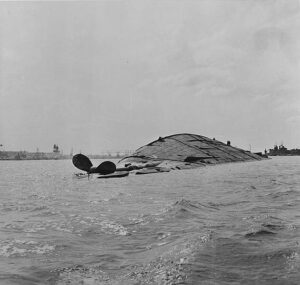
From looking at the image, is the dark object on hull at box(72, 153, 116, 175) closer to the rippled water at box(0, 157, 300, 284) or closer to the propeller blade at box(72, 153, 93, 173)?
the propeller blade at box(72, 153, 93, 173)

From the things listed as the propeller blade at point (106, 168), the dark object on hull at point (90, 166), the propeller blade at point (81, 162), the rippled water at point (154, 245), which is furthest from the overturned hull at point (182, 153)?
the rippled water at point (154, 245)

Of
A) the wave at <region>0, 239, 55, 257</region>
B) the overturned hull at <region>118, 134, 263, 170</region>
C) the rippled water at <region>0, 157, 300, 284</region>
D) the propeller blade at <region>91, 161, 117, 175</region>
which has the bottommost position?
the wave at <region>0, 239, 55, 257</region>

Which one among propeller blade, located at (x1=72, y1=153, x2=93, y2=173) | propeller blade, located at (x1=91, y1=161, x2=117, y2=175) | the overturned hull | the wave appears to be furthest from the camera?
the overturned hull

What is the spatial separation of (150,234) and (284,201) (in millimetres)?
7708

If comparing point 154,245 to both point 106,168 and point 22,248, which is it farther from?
point 106,168

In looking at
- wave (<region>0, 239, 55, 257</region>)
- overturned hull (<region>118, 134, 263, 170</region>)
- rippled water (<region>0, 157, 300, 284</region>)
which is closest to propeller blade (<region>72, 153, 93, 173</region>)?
overturned hull (<region>118, 134, 263, 170</region>)

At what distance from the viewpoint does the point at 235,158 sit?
63.1 m

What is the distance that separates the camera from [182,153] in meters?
52.4

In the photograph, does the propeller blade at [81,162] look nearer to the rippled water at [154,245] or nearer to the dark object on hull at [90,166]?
the dark object on hull at [90,166]

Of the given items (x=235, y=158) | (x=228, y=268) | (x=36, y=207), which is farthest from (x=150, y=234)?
(x=235, y=158)

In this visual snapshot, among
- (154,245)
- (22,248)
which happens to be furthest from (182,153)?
(22,248)

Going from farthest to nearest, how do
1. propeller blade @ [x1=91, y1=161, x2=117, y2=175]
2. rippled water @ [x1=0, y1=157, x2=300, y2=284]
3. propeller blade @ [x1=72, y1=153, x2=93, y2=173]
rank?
propeller blade @ [x1=72, y1=153, x2=93, y2=173] < propeller blade @ [x1=91, y1=161, x2=117, y2=175] < rippled water @ [x1=0, y1=157, x2=300, y2=284]

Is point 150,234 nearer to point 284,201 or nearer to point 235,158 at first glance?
point 284,201

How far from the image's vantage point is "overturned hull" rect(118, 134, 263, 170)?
4656cm
